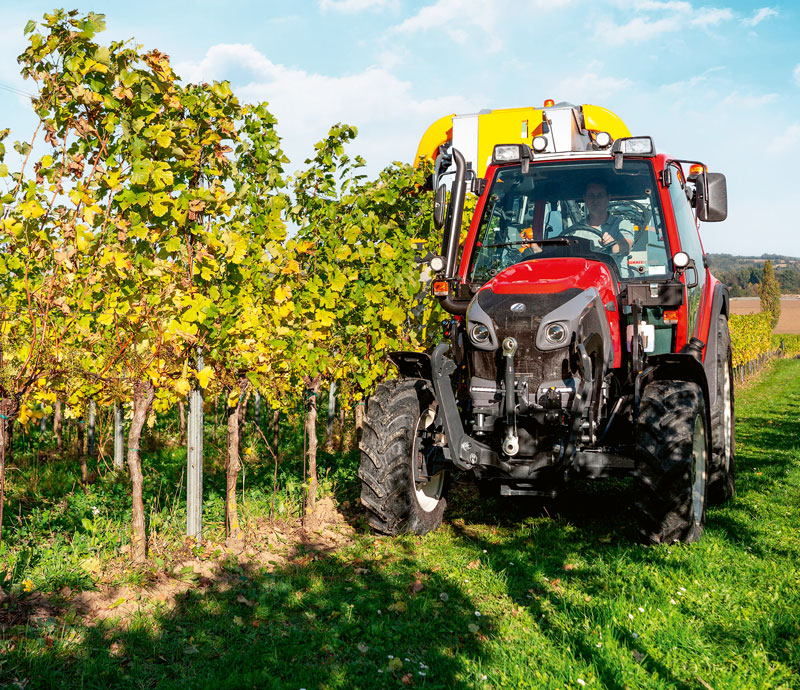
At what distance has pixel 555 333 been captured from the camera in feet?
13.5

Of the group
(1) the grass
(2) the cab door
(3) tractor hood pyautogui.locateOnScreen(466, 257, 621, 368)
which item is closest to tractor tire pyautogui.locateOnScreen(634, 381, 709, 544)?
(1) the grass

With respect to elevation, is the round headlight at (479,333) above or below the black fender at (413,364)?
above

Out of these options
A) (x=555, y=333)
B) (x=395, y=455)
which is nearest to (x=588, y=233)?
(x=555, y=333)

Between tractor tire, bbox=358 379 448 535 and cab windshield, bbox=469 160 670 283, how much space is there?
0.93 meters

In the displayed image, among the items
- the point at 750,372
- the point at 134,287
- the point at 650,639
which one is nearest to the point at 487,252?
the point at 134,287

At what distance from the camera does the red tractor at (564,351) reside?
4164 millimetres

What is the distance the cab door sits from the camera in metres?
4.89

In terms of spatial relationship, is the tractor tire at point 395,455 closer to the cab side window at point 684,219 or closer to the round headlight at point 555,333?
the round headlight at point 555,333

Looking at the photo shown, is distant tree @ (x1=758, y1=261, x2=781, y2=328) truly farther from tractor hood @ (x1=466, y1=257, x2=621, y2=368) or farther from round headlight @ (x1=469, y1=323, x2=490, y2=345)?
round headlight @ (x1=469, y1=323, x2=490, y2=345)

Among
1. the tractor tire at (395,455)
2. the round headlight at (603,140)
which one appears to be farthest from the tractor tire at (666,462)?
the round headlight at (603,140)

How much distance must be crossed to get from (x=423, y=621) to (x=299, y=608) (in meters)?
0.64

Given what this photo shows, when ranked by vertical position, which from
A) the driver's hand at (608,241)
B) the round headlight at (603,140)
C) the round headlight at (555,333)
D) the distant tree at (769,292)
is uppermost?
the distant tree at (769,292)

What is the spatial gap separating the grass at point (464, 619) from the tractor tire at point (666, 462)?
0.54ft

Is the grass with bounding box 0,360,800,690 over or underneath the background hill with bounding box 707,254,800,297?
underneath
